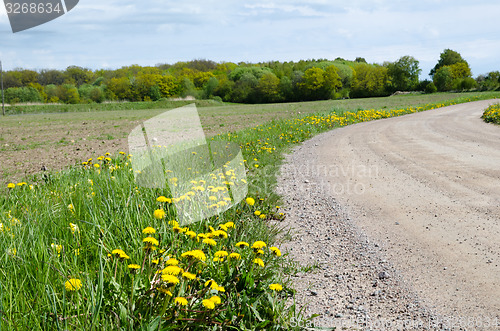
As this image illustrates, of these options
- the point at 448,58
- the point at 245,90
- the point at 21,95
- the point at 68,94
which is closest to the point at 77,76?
the point at 68,94

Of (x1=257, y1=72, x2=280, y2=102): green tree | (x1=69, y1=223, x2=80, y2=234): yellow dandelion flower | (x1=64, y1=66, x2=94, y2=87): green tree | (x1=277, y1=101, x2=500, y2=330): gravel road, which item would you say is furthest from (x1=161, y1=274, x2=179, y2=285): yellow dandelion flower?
(x1=64, y1=66, x2=94, y2=87): green tree

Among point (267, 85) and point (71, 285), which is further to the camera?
point (267, 85)

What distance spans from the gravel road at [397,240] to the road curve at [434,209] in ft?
0.04

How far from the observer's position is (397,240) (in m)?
4.21

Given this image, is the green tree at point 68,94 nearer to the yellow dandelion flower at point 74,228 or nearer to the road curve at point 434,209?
the road curve at point 434,209

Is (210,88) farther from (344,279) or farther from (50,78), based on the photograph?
(344,279)

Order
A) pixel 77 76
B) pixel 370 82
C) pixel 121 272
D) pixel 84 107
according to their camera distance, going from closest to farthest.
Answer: pixel 121 272 → pixel 84 107 → pixel 370 82 → pixel 77 76

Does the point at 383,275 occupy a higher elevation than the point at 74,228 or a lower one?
lower

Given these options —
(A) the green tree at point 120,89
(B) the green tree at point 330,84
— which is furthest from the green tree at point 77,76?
(B) the green tree at point 330,84

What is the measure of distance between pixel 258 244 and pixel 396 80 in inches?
3360

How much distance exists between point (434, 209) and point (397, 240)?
134 cm

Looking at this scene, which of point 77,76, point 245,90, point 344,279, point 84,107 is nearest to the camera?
point 344,279

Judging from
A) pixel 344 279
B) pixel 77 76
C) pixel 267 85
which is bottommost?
pixel 77 76

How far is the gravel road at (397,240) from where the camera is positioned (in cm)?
285
